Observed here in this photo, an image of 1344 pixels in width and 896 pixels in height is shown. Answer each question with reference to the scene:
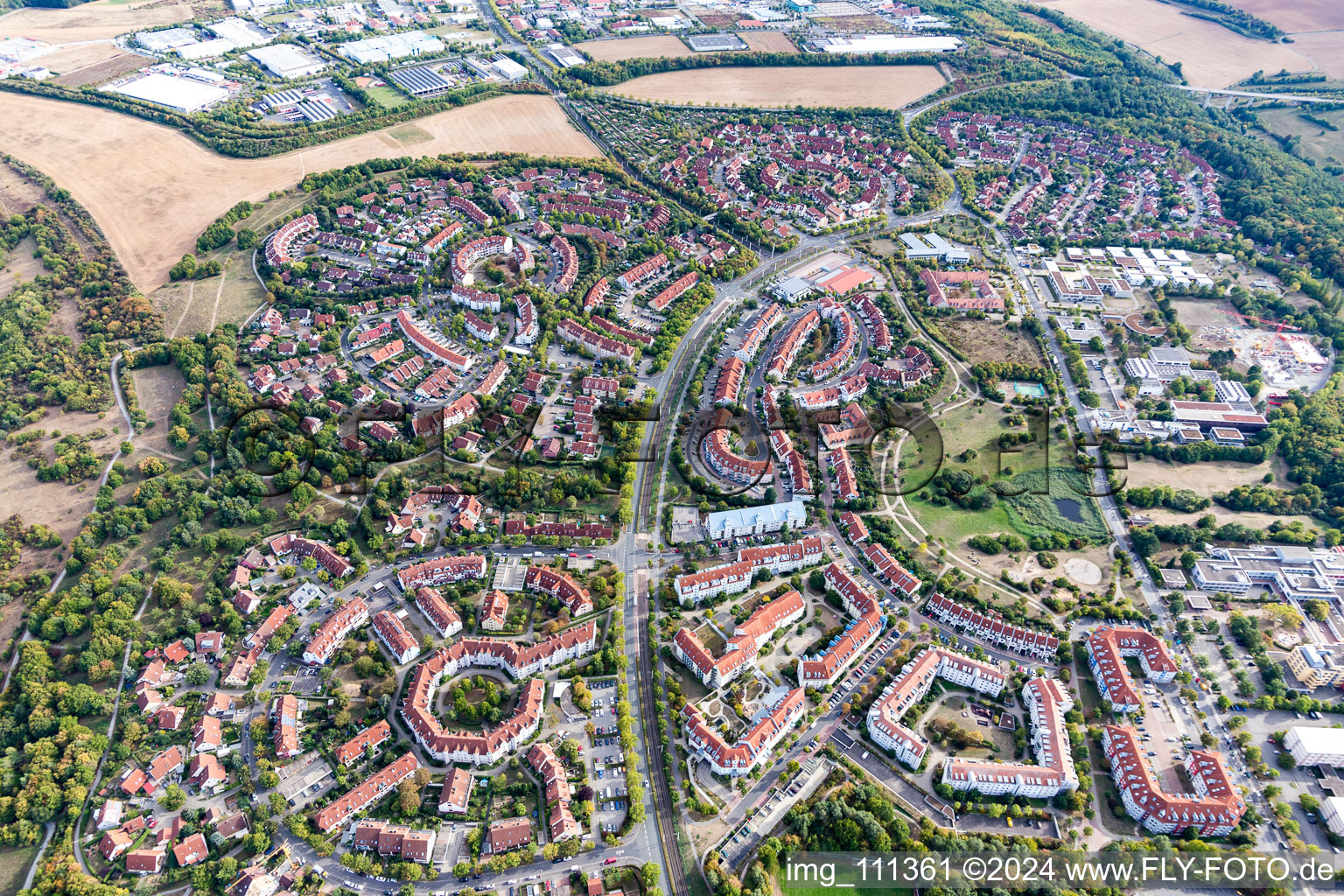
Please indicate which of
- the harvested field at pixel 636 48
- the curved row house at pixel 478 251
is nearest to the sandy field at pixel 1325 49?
the harvested field at pixel 636 48

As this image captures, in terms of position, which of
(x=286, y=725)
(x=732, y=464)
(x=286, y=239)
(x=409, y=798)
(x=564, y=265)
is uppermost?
(x=564, y=265)

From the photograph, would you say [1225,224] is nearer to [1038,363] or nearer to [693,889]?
[1038,363]

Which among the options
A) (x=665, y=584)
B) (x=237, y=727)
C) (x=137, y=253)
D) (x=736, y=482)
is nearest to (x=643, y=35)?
(x=137, y=253)

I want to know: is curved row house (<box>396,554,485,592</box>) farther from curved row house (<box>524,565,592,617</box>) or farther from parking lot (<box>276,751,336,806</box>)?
parking lot (<box>276,751,336,806</box>)

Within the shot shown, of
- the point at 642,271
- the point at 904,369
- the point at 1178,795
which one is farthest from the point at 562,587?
the point at 642,271

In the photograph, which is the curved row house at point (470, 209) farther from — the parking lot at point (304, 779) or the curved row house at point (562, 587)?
the parking lot at point (304, 779)

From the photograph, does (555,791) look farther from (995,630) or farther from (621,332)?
(621,332)

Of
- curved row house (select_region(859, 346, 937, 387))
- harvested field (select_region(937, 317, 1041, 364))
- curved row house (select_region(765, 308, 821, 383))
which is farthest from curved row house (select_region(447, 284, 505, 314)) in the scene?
harvested field (select_region(937, 317, 1041, 364))
